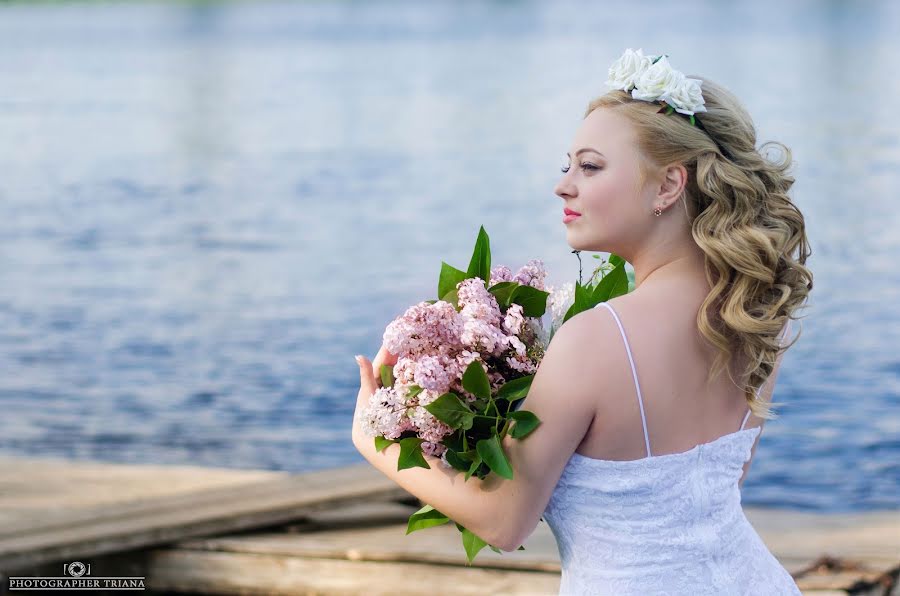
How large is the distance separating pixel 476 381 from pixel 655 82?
0.65 meters

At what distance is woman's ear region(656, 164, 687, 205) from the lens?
2.40 m

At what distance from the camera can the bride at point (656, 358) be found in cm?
232

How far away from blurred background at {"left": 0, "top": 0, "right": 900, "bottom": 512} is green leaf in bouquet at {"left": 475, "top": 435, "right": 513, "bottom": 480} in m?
4.30

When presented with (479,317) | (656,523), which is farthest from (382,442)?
(656,523)

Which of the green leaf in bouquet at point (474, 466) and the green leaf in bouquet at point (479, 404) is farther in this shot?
the green leaf in bouquet at point (479, 404)

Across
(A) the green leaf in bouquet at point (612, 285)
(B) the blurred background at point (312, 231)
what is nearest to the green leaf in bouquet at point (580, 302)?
(A) the green leaf in bouquet at point (612, 285)

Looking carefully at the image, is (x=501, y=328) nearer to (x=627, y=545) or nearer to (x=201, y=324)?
(x=627, y=545)

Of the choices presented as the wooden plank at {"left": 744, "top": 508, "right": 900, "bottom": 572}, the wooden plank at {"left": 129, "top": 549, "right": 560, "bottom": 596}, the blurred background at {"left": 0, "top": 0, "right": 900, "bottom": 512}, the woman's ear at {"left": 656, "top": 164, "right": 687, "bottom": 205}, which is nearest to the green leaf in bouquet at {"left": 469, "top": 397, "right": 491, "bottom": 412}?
the woman's ear at {"left": 656, "top": 164, "right": 687, "bottom": 205}

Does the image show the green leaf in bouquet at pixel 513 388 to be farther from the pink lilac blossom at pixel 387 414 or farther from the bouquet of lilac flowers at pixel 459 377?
the pink lilac blossom at pixel 387 414

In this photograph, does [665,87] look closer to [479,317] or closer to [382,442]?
[479,317]

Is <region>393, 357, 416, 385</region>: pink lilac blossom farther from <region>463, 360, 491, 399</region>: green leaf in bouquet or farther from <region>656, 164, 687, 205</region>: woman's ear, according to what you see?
<region>656, 164, 687, 205</region>: woman's ear

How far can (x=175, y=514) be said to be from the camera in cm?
544

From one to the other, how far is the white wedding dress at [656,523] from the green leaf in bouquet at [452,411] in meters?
0.21

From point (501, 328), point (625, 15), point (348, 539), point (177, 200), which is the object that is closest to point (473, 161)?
point (177, 200)
